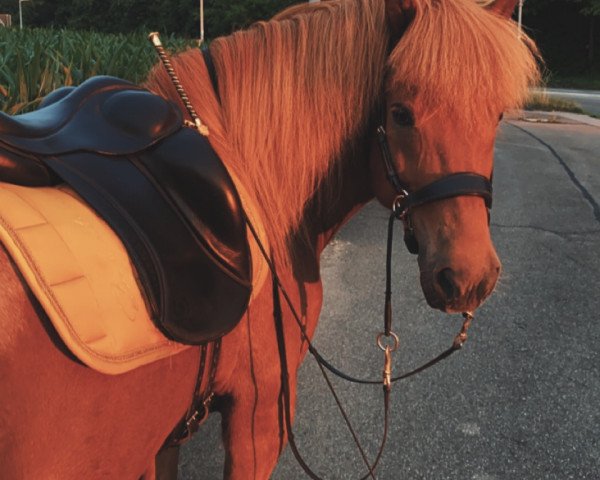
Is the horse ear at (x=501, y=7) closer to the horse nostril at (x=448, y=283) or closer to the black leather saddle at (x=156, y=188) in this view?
the horse nostril at (x=448, y=283)

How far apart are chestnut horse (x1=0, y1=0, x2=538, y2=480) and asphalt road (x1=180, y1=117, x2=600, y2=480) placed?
112 cm

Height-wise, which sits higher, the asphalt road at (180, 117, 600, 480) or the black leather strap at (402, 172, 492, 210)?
the black leather strap at (402, 172, 492, 210)

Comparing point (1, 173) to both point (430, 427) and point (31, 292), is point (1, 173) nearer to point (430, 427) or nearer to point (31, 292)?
point (31, 292)

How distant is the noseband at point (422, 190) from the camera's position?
1.27m

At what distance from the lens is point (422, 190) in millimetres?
1311

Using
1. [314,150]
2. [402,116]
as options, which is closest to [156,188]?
[314,150]

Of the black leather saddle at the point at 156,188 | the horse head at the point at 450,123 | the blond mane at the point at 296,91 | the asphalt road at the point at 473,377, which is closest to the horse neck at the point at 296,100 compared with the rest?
the blond mane at the point at 296,91

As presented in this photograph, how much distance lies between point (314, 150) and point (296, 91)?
0.56 ft

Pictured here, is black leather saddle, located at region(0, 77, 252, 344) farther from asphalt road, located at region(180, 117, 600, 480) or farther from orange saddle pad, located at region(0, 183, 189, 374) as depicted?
asphalt road, located at region(180, 117, 600, 480)

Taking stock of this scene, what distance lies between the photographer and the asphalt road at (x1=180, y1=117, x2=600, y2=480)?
2418 millimetres

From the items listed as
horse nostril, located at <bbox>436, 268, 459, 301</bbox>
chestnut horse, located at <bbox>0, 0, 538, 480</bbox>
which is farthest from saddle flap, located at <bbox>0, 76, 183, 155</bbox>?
horse nostril, located at <bbox>436, 268, 459, 301</bbox>

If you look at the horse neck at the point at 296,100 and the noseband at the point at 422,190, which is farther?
the horse neck at the point at 296,100

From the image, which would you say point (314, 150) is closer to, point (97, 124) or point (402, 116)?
point (402, 116)

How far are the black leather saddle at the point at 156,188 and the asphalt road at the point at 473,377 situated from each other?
4.86 feet
